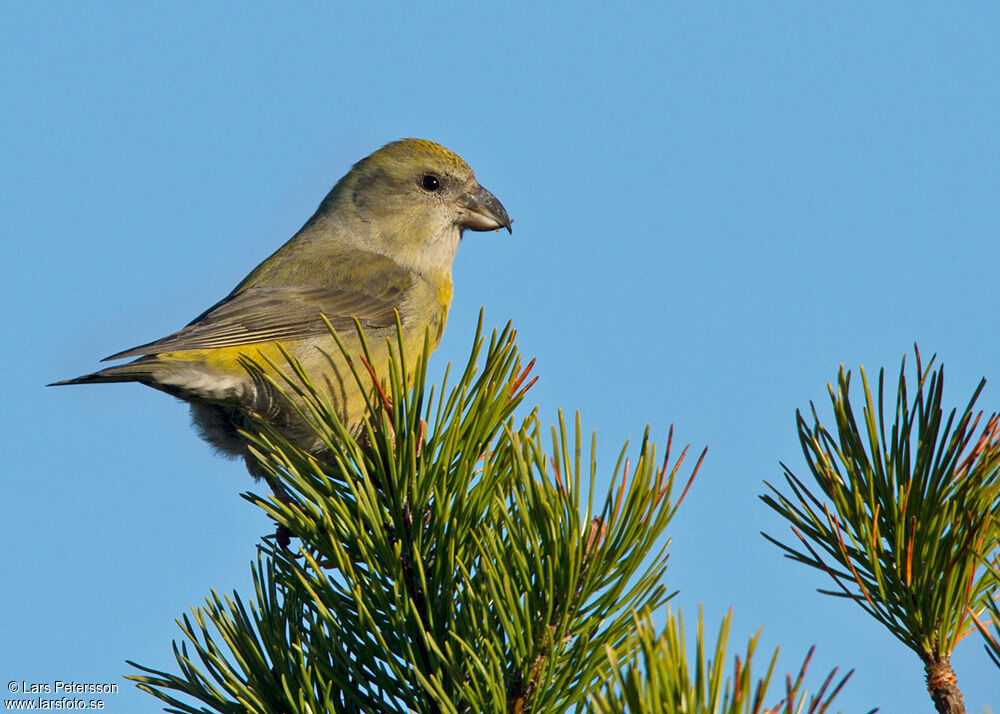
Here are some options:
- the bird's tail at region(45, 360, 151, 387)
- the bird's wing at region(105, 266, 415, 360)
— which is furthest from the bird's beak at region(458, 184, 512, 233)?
the bird's tail at region(45, 360, 151, 387)

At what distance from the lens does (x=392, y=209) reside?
18.6 feet

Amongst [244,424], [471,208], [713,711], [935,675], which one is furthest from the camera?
[471,208]

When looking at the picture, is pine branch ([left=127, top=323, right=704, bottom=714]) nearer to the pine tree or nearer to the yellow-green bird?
the pine tree

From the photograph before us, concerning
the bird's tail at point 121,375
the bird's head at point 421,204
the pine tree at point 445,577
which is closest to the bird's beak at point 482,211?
the bird's head at point 421,204

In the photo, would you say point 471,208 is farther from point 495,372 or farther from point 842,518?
point 842,518

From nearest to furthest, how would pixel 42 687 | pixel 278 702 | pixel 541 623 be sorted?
pixel 541 623
pixel 278 702
pixel 42 687

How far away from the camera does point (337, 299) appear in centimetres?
480

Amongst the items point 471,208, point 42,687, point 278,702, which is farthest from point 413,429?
point 471,208

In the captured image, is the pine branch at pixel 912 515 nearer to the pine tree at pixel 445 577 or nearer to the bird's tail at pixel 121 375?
the pine tree at pixel 445 577

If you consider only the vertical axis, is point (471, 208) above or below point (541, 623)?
above

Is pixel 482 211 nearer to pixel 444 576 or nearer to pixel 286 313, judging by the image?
pixel 286 313

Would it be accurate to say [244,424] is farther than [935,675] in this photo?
Yes

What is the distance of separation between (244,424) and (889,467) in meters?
2.74

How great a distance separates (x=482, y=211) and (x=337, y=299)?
3.86 ft
